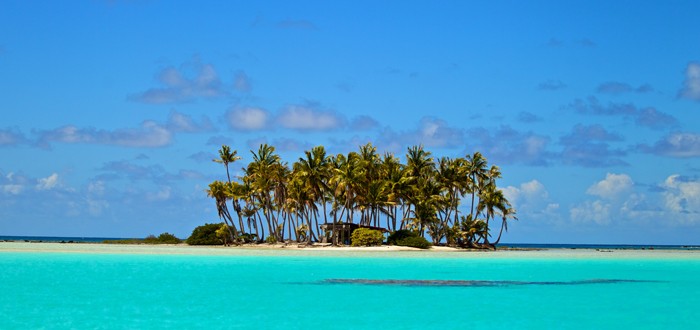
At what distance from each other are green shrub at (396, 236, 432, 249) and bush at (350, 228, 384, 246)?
7.78ft

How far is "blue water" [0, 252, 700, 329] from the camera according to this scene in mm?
23703

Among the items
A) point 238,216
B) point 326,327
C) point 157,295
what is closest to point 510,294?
point 326,327

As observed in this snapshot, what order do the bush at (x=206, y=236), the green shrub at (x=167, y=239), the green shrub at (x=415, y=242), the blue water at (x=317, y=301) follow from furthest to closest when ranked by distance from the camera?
1. the green shrub at (x=167, y=239)
2. the bush at (x=206, y=236)
3. the green shrub at (x=415, y=242)
4. the blue water at (x=317, y=301)

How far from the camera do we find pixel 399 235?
278ft

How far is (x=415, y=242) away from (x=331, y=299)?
53.3 metres

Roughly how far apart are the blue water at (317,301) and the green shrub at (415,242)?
36.7 m

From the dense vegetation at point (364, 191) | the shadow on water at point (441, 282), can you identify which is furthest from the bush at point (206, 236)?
the shadow on water at point (441, 282)

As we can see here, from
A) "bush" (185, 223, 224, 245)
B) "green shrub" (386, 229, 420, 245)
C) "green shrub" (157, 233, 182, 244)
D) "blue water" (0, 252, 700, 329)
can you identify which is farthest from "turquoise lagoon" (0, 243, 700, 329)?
"green shrub" (157, 233, 182, 244)

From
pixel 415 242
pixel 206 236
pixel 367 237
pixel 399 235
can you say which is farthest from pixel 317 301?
pixel 206 236

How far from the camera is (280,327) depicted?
2252 centimetres

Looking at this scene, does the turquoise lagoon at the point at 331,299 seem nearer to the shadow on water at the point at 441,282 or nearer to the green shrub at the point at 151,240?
the shadow on water at the point at 441,282

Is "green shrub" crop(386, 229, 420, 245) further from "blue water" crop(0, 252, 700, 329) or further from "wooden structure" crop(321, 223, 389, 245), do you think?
"blue water" crop(0, 252, 700, 329)

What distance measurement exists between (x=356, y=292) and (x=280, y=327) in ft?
33.7

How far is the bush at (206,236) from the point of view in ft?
312
